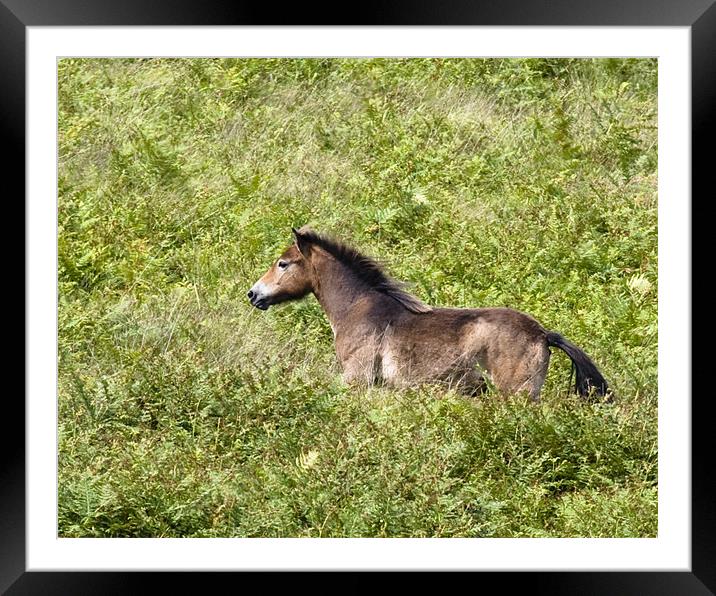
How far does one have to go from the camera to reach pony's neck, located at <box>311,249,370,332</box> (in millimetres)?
10469

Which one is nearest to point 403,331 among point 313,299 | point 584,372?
point 313,299

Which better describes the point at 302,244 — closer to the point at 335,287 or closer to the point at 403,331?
the point at 335,287

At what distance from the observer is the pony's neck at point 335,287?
10469 mm

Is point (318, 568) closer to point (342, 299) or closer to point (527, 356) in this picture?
point (527, 356)

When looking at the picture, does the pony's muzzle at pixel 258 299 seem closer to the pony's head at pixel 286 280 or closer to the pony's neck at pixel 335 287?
the pony's head at pixel 286 280

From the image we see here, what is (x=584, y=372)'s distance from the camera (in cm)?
927

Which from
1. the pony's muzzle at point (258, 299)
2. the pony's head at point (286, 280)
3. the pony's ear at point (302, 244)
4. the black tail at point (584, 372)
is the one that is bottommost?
the black tail at point (584, 372)

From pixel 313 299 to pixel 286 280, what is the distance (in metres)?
0.35

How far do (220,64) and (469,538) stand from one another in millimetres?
7847

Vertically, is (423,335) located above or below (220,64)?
below
